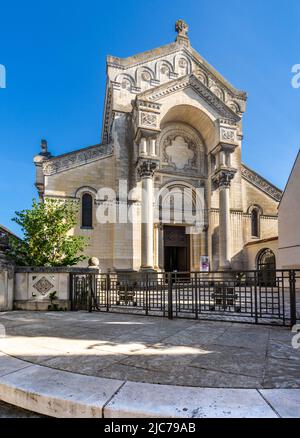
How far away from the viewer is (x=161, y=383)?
3.02 meters

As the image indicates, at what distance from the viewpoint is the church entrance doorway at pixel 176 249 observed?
20.9m

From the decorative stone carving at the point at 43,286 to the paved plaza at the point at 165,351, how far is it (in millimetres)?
2582

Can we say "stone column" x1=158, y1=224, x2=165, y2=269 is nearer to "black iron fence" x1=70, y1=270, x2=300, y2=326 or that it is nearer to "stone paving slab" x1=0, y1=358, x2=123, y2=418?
"black iron fence" x1=70, y1=270, x2=300, y2=326

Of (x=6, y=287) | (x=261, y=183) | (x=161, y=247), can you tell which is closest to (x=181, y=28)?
(x=261, y=183)

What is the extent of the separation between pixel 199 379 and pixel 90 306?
6570mm

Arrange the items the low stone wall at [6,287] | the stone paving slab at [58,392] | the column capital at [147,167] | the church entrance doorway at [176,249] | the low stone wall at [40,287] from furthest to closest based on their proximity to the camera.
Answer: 1. the church entrance doorway at [176,249]
2. the column capital at [147,167]
3. the low stone wall at [40,287]
4. the low stone wall at [6,287]
5. the stone paving slab at [58,392]

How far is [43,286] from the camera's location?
31.2ft

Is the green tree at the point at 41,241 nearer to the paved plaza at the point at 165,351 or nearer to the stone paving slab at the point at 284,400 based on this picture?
the paved plaza at the point at 165,351

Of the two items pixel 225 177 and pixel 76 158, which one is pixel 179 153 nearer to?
pixel 225 177

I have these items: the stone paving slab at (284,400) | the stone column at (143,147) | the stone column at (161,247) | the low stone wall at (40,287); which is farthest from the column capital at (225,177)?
the stone paving slab at (284,400)

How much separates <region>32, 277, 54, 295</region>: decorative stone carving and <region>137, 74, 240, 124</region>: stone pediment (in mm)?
14975
